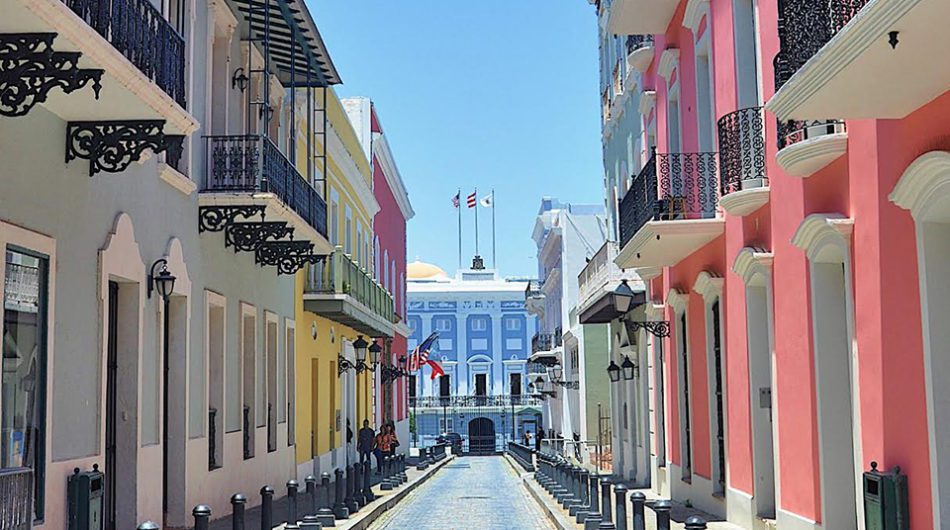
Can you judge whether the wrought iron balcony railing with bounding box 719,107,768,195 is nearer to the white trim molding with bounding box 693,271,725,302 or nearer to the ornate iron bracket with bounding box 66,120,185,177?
the white trim molding with bounding box 693,271,725,302

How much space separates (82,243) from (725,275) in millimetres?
8022

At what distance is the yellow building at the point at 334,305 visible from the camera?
25.1 metres

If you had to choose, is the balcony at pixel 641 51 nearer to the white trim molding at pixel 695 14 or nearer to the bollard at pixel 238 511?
the white trim molding at pixel 695 14

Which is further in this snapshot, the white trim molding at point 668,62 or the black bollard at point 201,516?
the white trim molding at point 668,62

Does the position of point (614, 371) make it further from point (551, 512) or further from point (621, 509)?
point (621, 509)

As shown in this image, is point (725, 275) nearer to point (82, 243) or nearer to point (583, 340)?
point (82, 243)

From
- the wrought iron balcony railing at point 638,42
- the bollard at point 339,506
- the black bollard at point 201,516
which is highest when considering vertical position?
the wrought iron balcony railing at point 638,42


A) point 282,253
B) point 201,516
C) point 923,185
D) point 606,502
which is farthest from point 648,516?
point 923,185

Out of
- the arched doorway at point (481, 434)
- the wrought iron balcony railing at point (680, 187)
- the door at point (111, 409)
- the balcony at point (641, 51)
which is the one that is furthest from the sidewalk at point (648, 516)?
the arched doorway at point (481, 434)

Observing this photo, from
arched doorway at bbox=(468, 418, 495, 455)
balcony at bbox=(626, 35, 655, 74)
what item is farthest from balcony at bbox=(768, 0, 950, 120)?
arched doorway at bbox=(468, 418, 495, 455)

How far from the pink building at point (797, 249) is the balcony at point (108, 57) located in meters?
4.98

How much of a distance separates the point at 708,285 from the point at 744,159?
304cm

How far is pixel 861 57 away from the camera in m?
7.91

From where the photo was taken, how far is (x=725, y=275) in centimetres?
1605
